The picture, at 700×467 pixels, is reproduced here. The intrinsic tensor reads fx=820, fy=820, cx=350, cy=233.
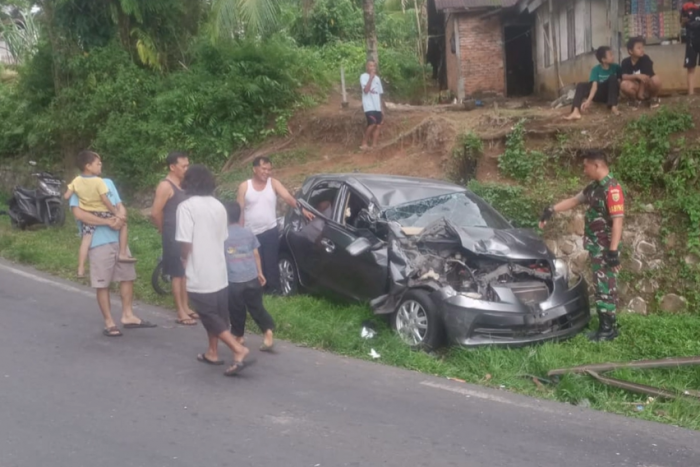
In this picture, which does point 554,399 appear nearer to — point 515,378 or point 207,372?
point 515,378

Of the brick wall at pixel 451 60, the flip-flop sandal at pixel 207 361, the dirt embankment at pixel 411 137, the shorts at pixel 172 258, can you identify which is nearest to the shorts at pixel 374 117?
the dirt embankment at pixel 411 137

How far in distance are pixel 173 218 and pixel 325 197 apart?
1.98 m

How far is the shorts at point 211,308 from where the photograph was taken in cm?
662

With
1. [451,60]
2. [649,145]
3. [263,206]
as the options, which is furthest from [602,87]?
[451,60]

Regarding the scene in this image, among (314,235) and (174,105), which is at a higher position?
(174,105)

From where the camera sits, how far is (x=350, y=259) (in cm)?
Result: 860

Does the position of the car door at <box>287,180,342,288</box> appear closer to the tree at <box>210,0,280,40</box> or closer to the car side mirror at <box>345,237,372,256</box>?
the car side mirror at <box>345,237,372,256</box>

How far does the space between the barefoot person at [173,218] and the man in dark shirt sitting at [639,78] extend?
279 inches

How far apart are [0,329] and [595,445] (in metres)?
5.95

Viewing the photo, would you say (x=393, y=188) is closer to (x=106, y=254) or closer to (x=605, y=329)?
(x=605, y=329)

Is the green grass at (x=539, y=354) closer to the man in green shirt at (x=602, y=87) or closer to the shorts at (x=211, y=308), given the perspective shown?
the shorts at (x=211, y=308)

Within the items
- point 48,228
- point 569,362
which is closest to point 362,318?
point 569,362

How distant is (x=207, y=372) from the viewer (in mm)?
6973

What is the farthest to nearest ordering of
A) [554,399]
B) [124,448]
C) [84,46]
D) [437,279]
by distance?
[84,46], [437,279], [554,399], [124,448]
